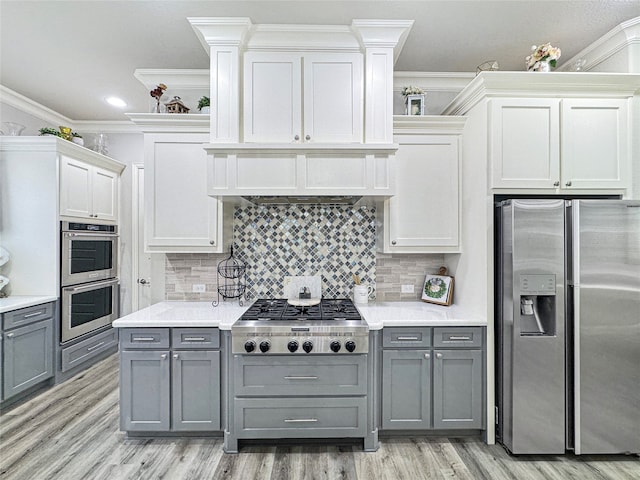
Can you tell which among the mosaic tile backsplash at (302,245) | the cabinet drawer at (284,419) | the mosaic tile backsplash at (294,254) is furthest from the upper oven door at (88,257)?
the cabinet drawer at (284,419)

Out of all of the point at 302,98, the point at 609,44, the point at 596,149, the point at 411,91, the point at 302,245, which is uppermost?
the point at 609,44

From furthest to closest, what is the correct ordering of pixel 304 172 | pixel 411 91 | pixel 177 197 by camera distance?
pixel 411 91
pixel 177 197
pixel 304 172

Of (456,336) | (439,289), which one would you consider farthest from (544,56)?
(456,336)

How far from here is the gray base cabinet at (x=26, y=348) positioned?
290cm

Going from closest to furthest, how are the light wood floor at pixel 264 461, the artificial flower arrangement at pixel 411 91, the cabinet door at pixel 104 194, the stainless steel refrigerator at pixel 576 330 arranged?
the light wood floor at pixel 264 461 < the stainless steel refrigerator at pixel 576 330 < the artificial flower arrangement at pixel 411 91 < the cabinet door at pixel 104 194

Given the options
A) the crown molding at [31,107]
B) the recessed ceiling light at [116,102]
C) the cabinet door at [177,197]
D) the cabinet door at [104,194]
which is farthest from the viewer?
the cabinet door at [104,194]

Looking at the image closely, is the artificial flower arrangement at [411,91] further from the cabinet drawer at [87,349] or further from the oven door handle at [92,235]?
the cabinet drawer at [87,349]

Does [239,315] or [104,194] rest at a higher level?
[104,194]

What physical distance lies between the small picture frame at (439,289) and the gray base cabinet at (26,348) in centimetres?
352

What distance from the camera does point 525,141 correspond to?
95.4 inches

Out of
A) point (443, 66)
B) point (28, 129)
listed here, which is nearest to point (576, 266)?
point (443, 66)

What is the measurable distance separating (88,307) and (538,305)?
14.2 feet

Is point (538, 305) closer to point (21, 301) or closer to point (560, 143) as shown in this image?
point (560, 143)

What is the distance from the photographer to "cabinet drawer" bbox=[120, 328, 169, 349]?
7.83ft
